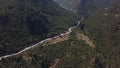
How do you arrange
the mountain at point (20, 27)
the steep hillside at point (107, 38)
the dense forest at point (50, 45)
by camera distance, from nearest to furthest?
1. the dense forest at point (50, 45)
2. the steep hillside at point (107, 38)
3. the mountain at point (20, 27)

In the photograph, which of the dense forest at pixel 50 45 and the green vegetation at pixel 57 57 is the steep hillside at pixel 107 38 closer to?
the dense forest at pixel 50 45

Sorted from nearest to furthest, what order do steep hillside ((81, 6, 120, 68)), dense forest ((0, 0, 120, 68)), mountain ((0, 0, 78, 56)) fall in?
dense forest ((0, 0, 120, 68))
steep hillside ((81, 6, 120, 68))
mountain ((0, 0, 78, 56))

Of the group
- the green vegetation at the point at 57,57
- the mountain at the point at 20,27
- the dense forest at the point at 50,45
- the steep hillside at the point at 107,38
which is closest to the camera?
the green vegetation at the point at 57,57

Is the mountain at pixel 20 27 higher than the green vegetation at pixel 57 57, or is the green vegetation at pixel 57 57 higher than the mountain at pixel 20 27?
the mountain at pixel 20 27

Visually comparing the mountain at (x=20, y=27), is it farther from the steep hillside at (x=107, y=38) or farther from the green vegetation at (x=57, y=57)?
the steep hillside at (x=107, y=38)

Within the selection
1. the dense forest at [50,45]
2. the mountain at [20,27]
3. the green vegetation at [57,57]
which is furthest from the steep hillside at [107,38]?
the mountain at [20,27]

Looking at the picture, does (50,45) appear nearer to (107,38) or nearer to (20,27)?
(20,27)

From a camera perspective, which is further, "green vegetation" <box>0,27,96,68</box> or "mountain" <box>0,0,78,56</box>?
"mountain" <box>0,0,78,56</box>

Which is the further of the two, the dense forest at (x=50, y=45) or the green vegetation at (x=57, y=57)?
the dense forest at (x=50, y=45)

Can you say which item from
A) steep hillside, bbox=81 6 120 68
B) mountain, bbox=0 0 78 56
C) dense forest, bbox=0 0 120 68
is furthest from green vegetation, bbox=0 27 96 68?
mountain, bbox=0 0 78 56

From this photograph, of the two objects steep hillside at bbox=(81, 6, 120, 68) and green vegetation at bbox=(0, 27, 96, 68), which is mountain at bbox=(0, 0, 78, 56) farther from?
steep hillside at bbox=(81, 6, 120, 68)
